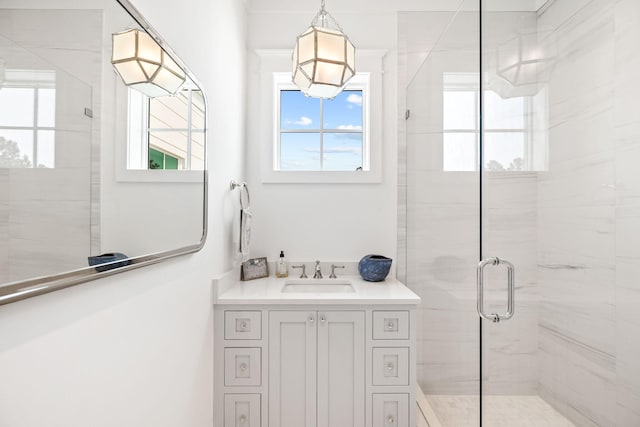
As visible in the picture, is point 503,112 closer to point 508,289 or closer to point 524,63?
point 524,63

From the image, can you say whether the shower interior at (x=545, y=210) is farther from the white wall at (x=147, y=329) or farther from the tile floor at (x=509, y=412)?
the white wall at (x=147, y=329)

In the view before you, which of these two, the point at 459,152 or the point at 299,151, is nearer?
the point at 459,152

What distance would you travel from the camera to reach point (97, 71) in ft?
2.25

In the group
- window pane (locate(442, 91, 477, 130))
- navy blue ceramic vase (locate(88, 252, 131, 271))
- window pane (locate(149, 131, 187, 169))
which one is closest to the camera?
navy blue ceramic vase (locate(88, 252, 131, 271))

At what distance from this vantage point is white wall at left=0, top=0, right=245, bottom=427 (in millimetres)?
574

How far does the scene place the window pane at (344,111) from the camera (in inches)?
93.3

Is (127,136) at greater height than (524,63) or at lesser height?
lesser

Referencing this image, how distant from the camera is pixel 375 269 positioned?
208cm

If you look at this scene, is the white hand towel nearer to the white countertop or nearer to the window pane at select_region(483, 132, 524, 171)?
the white countertop

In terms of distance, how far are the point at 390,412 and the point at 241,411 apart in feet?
2.53

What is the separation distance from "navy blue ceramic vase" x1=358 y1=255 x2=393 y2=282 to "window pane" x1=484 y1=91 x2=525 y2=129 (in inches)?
41.6

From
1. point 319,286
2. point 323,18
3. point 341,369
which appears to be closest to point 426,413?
point 341,369

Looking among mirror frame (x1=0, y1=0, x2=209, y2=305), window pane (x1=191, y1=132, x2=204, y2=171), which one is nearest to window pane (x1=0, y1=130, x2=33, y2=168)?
mirror frame (x1=0, y1=0, x2=209, y2=305)

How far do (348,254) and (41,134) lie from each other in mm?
1908
